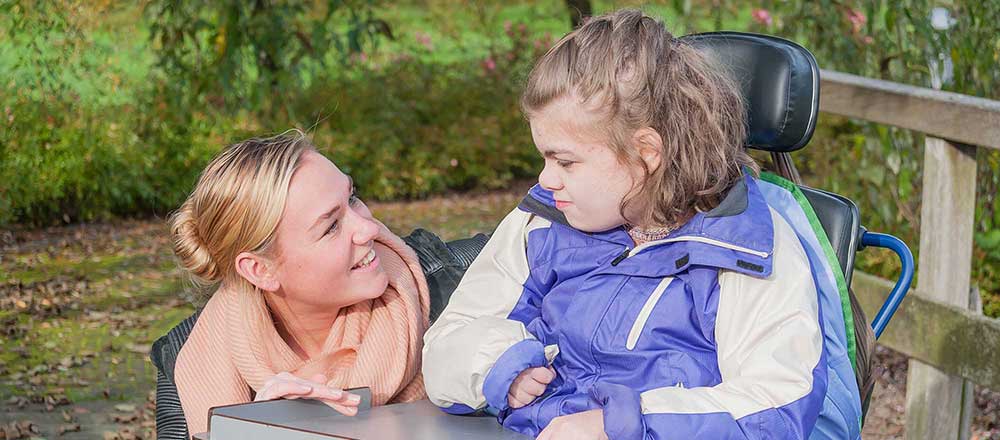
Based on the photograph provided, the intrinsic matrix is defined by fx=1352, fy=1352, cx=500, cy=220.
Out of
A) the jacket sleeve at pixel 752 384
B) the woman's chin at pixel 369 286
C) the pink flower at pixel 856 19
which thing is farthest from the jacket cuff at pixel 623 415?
the pink flower at pixel 856 19

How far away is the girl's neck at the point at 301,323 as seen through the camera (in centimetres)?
242

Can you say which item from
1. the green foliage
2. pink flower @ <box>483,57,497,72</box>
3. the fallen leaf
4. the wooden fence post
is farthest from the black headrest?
pink flower @ <box>483,57,497,72</box>

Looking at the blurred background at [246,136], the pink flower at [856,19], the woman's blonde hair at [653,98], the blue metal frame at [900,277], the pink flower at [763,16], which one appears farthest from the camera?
the pink flower at [763,16]

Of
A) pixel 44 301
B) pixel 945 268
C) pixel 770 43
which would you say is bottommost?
pixel 44 301

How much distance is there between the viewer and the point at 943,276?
12.7 ft

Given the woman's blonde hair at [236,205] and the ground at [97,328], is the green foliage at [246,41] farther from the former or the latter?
the woman's blonde hair at [236,205]

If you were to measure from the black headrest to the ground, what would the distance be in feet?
7.10

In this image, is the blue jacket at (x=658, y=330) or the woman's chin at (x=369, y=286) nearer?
the blue jacket at (x=658, y=330)

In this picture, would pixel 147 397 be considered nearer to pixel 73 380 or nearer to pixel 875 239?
pixel 73 380

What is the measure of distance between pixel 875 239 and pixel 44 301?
13.2 feet

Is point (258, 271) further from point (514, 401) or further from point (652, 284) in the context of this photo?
point (652, 284)

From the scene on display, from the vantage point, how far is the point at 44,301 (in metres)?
5.64

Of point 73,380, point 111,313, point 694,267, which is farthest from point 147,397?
point 694,267

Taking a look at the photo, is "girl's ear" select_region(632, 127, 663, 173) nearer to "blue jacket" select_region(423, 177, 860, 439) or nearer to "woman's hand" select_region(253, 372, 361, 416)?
"blue jacket" select_region(423, 177, 860, 439)
